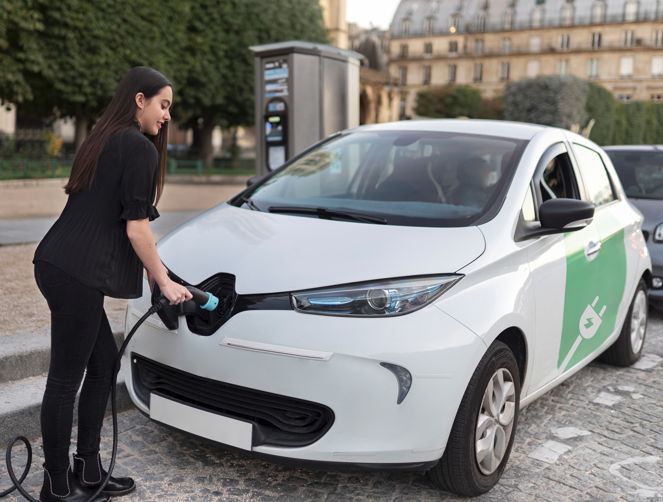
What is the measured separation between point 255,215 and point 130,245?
42.8 inches

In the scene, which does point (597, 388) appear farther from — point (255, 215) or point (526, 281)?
point (255, 215)

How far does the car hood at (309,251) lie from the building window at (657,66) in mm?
96844

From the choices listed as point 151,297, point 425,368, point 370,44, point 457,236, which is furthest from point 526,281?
point 370,44

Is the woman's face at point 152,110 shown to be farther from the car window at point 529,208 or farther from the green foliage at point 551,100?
the green foliage at point 551,100

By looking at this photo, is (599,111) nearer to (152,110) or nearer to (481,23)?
(481,23)

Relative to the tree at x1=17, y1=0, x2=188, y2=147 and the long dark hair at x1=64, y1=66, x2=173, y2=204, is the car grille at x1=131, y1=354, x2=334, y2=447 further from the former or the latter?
the tree at x1=17, y1=0, x2=188, y2=147

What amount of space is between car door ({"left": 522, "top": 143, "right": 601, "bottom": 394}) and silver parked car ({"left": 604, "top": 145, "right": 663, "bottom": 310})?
2.91 metres

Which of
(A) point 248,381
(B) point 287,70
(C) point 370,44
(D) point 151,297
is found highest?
(C) point 370,44

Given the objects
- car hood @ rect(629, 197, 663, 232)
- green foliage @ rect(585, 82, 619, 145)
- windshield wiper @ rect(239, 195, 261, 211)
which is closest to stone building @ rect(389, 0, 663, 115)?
green foliage @ rect(585, 82, 619, 145)

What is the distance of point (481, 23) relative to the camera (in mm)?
101375

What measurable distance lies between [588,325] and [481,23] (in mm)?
103139

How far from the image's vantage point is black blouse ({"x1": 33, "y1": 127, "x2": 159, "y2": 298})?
2586 millimetres

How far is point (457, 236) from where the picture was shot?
10.8 ft

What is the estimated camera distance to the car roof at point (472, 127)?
13.9 ft
